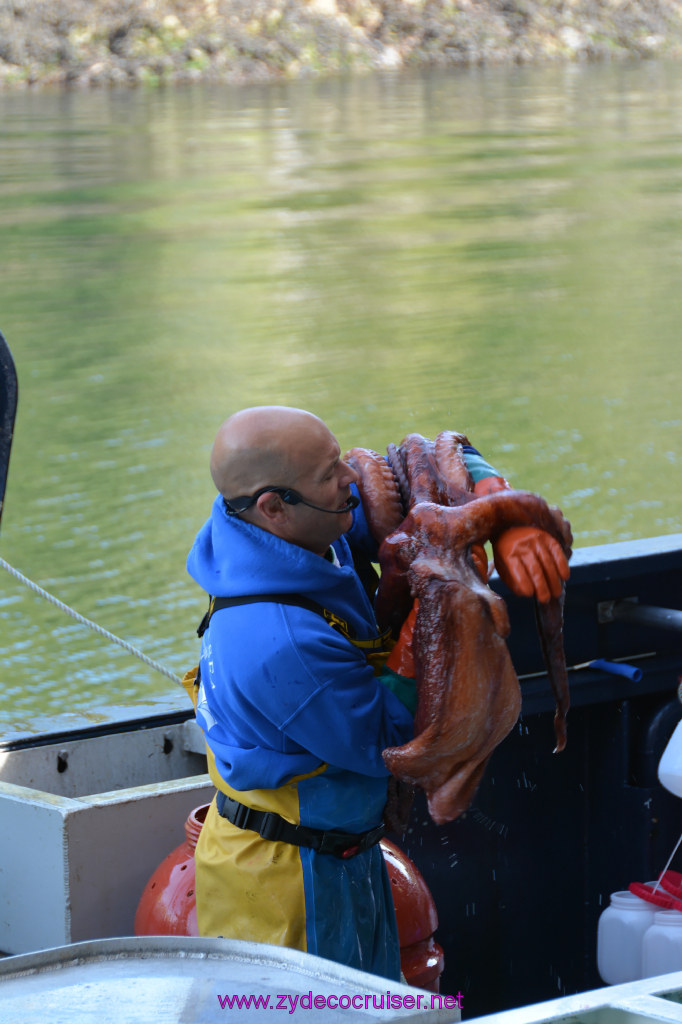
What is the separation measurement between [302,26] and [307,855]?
38.9 meters

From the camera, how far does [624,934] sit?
2.86 m

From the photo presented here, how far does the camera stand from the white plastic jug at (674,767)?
2.56 meters

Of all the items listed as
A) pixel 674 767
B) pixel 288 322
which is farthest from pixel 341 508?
pixel 288 322

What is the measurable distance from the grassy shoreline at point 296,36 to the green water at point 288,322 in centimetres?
363

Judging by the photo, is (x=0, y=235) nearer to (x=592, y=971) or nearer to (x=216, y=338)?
(x=216, y=338)

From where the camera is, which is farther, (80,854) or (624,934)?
(624,934)

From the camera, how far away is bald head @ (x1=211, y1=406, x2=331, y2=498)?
1940 millimetres

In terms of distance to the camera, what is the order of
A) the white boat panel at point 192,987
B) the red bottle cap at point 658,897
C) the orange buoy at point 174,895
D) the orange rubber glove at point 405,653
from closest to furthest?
the white boat panel at point 192,987 → the orange rubber glove at point 405,653 → the orange buoy at point 174,895 → the red bottle cap at point 658,897

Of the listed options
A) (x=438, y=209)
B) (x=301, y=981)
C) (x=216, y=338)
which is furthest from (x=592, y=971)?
(x=438, y=209)

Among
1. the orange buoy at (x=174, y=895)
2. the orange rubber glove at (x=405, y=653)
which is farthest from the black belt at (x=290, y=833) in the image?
the orange buoy at (x=174, y=895)

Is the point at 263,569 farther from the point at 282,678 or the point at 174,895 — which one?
the point at 174,895

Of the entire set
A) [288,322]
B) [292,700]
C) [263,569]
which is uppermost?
[263,569]

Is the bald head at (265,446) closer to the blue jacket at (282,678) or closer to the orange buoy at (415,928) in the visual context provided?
the blue jacket at (282,678)

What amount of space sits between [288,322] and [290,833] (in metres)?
13.5
